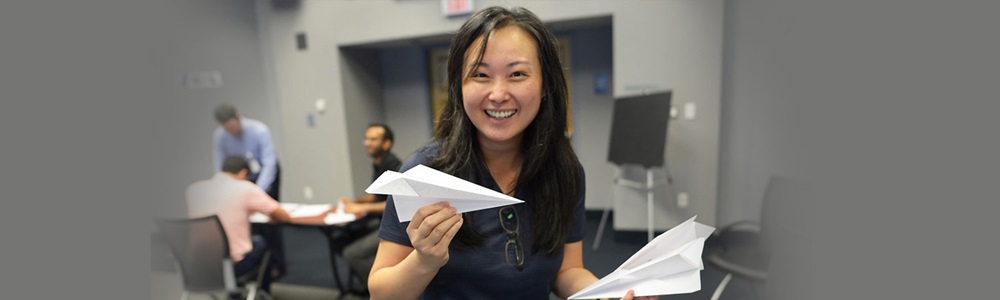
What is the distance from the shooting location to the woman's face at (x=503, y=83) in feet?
1.51

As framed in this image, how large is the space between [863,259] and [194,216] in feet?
5.50

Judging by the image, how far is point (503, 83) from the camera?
46 cm

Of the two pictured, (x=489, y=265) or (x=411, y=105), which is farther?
(x=411, y=105)

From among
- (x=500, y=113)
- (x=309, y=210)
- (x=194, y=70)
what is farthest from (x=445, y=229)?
(x=309, y=210)

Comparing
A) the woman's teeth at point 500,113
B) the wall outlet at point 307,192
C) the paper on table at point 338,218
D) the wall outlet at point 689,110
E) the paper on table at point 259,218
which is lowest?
the paper on table at point 338,218

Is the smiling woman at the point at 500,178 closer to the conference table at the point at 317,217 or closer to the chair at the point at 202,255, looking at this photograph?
the chair at the point at 202,255

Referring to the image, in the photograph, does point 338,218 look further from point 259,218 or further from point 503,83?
point 503,83

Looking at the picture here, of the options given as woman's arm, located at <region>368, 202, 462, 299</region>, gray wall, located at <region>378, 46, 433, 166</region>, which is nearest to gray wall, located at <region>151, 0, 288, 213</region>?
woman's arm, located at <region>368, 202, 462, 299</region>

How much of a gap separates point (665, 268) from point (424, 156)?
39 centimetres

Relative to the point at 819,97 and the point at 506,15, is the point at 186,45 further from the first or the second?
the point at 819,97

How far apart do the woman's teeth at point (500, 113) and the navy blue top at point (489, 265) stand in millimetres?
142

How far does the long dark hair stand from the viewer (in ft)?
1.58

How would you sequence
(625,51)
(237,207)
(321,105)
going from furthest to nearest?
(237,207) < (321,105) < (625,51)

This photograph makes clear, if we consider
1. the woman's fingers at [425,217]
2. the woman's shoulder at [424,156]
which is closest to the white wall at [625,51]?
the woman's shoulder at [424,156]
